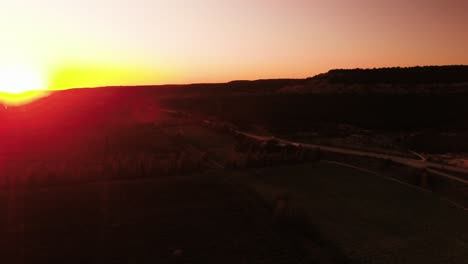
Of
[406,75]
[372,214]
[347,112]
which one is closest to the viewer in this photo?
[372,214]

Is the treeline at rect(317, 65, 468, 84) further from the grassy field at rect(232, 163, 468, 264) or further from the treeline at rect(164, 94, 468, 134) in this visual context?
the grassy field at rect(232, 163, 468, 264)

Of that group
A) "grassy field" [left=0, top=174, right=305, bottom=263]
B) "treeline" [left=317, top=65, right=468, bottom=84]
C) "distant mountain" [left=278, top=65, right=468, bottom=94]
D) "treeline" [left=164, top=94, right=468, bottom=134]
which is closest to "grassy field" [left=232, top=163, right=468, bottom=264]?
"grassy field" [left=0, top=174, right=305, bottom=263]

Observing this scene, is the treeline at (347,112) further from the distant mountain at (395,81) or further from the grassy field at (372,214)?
the grassy field at (372,214)

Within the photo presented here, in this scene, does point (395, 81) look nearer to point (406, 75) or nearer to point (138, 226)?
point (406, 75)

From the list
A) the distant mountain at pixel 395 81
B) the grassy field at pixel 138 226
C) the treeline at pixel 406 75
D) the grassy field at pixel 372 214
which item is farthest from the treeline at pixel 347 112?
the grassy field at pixel 138 226

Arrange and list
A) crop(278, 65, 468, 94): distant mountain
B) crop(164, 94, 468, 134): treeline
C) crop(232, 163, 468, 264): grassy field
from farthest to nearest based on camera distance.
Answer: crop(278, 65, 468, 94): distant mountain, crop(164, 94, 468, 134): treeline, crop(232, 163, 468, 264): grassy field

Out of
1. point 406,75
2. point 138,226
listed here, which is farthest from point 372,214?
point 406,75

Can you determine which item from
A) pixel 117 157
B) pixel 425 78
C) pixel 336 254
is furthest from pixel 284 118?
pixel 425 78
